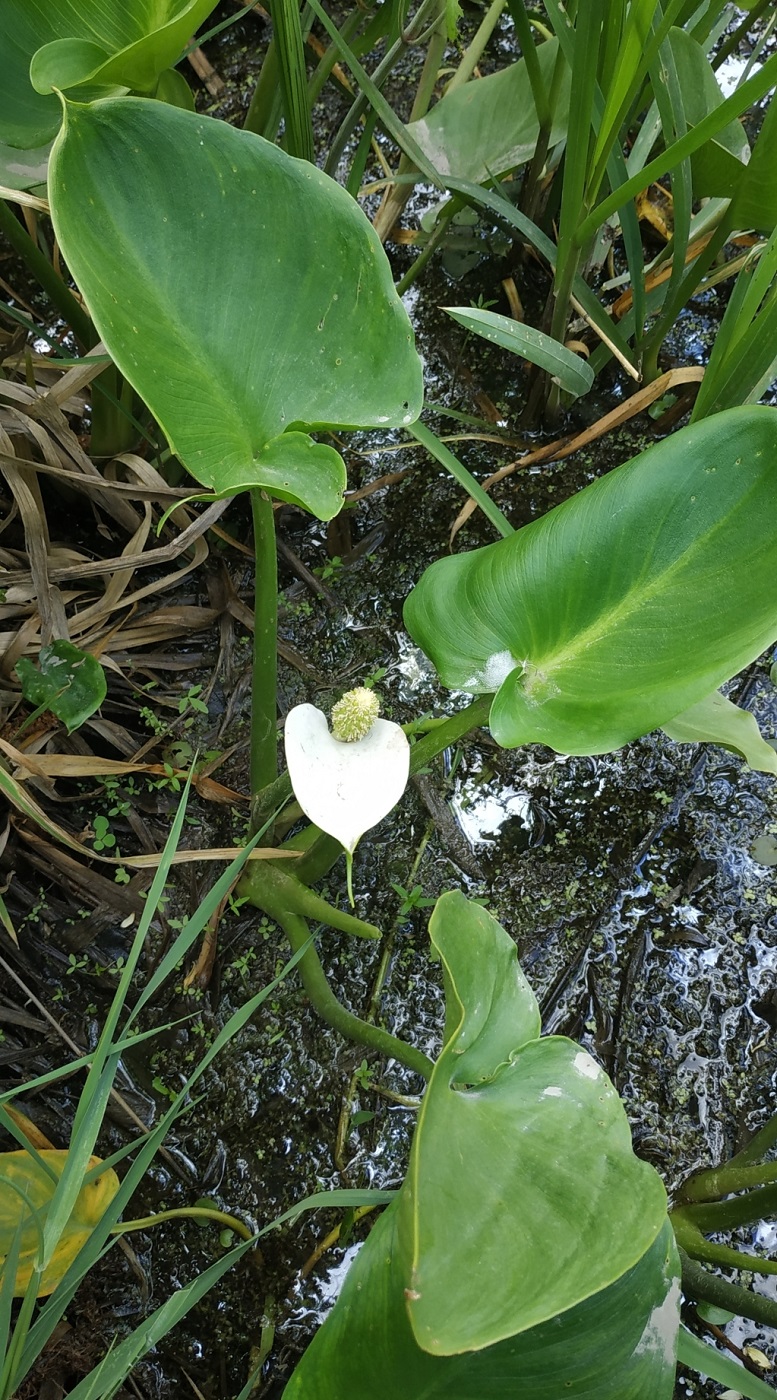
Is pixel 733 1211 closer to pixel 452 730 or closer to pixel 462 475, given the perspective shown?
pixel 452 730

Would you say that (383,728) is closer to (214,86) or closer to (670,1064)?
(670,1064)

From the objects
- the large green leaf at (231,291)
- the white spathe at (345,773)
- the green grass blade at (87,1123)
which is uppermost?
the large green leaf at (231,291)

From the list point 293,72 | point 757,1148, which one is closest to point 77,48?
point 293,72

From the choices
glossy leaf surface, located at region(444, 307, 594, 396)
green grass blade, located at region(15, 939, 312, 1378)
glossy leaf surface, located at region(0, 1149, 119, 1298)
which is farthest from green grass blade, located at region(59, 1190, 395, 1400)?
glossy leaf surface, located at region(444, 307, 594, 396)

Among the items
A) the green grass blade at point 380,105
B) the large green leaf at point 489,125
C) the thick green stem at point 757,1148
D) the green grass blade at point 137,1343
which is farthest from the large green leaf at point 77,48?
the thick green stem at point 757,1148

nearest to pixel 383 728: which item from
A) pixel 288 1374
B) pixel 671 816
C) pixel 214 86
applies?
pixel 671 816

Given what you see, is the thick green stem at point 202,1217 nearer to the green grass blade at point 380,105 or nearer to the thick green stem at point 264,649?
the thick green stem at point 264,649

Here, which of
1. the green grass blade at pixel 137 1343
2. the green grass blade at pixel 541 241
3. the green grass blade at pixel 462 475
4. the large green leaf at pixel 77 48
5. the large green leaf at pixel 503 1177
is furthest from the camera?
the green grass blade at pixel 541 241
